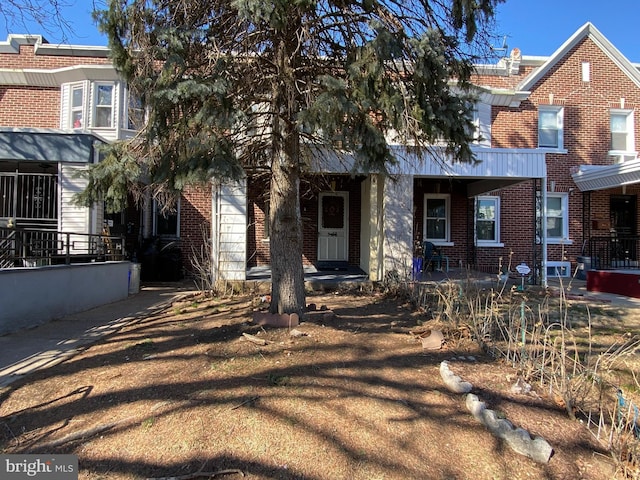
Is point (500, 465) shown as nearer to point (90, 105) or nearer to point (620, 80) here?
point (90, 105)

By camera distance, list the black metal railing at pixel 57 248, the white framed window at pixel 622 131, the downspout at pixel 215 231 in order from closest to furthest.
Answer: the black metal railing at pixel 57 248 < the downspout at pixel 215 231 < the white framed window at pixel 622 131

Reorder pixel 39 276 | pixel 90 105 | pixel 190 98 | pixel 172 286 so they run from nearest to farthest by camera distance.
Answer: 1. pixel 190 98
2. pixel 39 276
3. pixel 172 286
4. pixel 90 105

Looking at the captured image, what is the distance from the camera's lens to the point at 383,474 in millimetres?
2668

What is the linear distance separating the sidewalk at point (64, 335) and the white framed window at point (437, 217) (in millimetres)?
8186

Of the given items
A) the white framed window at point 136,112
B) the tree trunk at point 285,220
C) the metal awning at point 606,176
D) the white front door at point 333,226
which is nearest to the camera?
the white framed window at point 136,112

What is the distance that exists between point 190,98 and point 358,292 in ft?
20.5

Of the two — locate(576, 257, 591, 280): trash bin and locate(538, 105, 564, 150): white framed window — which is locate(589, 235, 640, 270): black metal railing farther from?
locate(538, 105, 564, 150): white framed window

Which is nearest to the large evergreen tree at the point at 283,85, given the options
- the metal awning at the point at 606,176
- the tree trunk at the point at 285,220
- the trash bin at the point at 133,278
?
the tree trunk at the point at 285,220

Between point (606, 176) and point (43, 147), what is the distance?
1444 cm

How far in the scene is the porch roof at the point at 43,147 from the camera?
8.97m

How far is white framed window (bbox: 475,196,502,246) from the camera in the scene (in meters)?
13.6

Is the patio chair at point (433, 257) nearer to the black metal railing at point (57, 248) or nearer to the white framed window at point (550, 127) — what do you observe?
the white framed window at point (550, 127)

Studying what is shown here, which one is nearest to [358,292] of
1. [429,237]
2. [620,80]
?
[429,237]

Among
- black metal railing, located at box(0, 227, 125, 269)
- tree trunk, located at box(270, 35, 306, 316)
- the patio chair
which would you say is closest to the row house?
the patio chair
